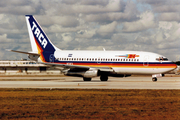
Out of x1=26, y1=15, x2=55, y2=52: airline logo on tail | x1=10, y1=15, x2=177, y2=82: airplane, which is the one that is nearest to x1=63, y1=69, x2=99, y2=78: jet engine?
x1=10, y1=15, x2=177, y2=82: airplane

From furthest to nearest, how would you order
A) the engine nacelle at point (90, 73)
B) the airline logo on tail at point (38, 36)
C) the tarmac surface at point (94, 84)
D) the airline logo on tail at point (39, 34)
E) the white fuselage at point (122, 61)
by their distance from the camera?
the airline logo on tail at point (39, 34), the airline logo on tail at point (38, 36), the white fuselage at point (122, 61), the engine nacelle at point (90, 73), the tarmac surface at point (94, 84)

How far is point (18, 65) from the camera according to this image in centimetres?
12962

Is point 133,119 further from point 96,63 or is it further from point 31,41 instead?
point 31,41

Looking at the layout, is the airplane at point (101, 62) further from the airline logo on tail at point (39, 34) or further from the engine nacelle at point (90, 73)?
the airline logo on tail at point (39, 34)

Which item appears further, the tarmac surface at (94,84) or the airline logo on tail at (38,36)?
the airline logo on tail at (38,36)

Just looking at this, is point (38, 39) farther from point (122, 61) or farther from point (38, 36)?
point (122, 61)

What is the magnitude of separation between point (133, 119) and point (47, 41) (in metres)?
41.3

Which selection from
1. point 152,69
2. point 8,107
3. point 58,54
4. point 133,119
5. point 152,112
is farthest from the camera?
point 58,54

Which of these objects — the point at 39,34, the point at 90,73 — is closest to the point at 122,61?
the point at 90,73

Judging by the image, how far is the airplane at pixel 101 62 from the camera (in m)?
47.6

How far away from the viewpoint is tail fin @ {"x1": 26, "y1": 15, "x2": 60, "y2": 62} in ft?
178

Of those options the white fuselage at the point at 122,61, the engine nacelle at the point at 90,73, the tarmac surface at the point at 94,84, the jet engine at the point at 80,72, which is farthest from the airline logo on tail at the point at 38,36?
the engine nacelle at the point at 90,73

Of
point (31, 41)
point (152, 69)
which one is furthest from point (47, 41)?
point (152, 69)

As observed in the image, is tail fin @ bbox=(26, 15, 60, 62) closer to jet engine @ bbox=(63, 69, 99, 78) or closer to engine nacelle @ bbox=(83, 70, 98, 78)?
jet engine @ bbox=(63, 69, 99, 78)
